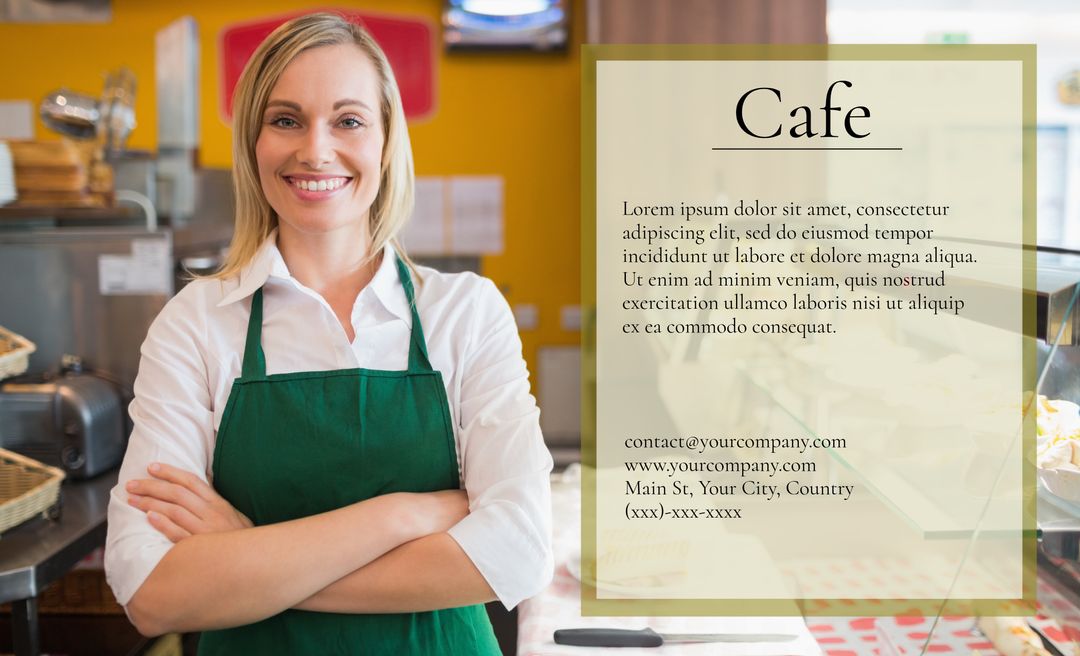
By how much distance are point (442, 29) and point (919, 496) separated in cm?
408

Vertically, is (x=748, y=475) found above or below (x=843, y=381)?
below

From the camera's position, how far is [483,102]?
4.79 meters

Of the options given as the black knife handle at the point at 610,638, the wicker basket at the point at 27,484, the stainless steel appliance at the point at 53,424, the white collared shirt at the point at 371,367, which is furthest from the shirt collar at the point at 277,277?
the stainless steel appliance at the point at 53,424

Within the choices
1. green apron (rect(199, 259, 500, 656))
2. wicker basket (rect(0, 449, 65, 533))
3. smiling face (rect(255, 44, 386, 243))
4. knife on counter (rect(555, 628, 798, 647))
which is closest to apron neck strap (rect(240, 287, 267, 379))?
green apron (rect(199, 259, 500, 656))

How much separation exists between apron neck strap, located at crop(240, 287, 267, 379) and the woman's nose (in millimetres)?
207

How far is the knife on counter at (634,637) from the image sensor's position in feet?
4.32

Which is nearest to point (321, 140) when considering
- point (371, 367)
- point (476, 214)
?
point (371, 367)

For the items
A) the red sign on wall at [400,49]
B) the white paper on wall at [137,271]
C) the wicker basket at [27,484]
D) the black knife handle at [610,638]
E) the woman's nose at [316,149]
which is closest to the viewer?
the woman's nose at [316,149]

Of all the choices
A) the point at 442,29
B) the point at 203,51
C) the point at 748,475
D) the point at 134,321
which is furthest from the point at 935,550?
the point at 203,51

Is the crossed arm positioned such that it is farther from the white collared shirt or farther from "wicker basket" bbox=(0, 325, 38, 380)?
"wicker basket" bbox=(0, 325, 38, 380)

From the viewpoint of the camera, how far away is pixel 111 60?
4.81 m

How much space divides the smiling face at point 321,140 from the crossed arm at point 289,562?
1.26 feet

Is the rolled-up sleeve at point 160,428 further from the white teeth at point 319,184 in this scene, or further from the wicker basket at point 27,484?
the wicker basket at point 27,484

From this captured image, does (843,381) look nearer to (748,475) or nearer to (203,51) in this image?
(748,475)
